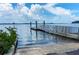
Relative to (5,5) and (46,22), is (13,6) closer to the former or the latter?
(5,5)

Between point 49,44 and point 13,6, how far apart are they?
0.58m

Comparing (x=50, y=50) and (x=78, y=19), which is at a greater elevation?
(x=78, y=19)

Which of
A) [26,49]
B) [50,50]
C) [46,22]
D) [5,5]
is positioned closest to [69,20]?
[46,22]

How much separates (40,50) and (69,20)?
1.50 feet

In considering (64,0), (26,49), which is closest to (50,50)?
(26,49)

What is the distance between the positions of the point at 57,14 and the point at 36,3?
0.26 meters

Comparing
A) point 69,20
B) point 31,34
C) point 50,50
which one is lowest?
point 50,50

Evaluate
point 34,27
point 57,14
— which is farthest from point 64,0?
point 34,27

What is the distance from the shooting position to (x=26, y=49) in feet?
7.25

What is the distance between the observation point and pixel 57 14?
7.27ft

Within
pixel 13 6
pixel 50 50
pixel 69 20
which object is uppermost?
pixel 13 6

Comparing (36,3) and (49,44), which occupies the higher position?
(36,3)

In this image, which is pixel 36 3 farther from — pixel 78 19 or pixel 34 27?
pixel 78 19

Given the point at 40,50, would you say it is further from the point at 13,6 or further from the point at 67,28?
the point at 13,6
